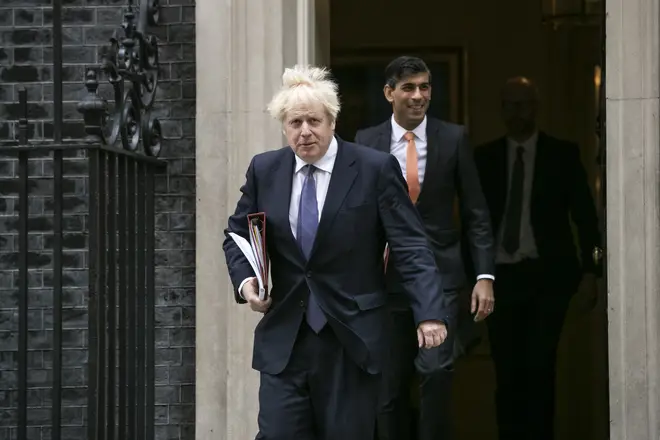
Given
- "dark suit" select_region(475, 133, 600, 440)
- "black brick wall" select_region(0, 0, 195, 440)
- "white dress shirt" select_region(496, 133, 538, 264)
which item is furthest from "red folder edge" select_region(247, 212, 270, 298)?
"white dress shirt" select_region(496, 133, 538, 264)

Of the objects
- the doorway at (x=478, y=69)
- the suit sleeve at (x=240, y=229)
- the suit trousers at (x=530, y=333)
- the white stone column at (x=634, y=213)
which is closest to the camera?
the suit sleeve at (x=240, y=229)

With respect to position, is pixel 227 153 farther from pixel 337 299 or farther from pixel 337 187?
pixel 337 299

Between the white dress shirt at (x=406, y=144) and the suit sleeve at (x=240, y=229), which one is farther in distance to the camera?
the white dress shirt at (x=406, y=144)

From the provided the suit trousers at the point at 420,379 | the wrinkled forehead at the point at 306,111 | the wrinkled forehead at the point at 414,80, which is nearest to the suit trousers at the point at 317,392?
the wrinkled forehead at the point at 306,111

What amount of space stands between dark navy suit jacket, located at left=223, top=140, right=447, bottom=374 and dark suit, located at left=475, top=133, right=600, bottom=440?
2522mm

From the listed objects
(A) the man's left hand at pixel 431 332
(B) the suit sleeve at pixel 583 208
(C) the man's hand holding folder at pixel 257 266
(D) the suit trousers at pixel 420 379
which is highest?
(B) the suit sleeve at pixel 583 208

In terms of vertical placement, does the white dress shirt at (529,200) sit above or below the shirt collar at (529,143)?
below

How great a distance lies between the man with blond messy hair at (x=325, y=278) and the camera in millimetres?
5719

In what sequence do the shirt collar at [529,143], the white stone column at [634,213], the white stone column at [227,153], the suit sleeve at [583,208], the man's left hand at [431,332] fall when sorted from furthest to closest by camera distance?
the shirt collar at [529,143] < the suit sleeve at [583,208] < the white stone column at [227,153] < the white stone column at [634,213] < the man's left hand at [431,332]

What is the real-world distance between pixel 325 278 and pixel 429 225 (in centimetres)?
141

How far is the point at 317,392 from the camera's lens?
5.75 m

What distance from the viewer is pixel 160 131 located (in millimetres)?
7371

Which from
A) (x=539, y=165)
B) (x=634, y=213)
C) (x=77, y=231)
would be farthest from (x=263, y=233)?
(x=539, y=165)

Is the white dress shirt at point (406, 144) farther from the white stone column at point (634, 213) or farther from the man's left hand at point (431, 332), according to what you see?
the man's left hand at point (431, 332)
